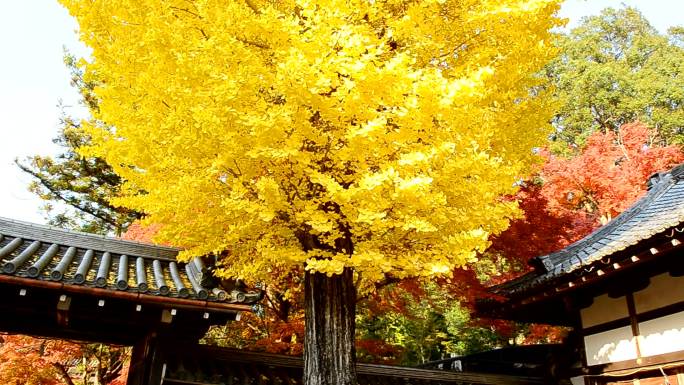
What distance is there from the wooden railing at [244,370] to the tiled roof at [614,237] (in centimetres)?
222

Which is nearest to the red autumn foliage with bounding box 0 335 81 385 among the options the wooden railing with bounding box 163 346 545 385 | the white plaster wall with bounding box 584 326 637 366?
the wooden railing with bounding box 163 346 545 385

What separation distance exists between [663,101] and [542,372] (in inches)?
959

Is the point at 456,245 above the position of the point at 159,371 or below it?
above

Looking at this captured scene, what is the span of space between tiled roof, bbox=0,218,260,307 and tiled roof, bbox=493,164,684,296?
422cm

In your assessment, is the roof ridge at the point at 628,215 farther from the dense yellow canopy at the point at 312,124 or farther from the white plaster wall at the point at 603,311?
the dense yellow canopy at the point at 312,124

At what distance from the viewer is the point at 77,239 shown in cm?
705

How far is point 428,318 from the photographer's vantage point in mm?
21203

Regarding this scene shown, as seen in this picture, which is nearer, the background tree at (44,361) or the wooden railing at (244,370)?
the wooden railing at (244,370)

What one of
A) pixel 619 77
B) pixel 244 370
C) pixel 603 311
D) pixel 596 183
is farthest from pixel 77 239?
pixel 619 77

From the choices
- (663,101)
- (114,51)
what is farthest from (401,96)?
(663,101)

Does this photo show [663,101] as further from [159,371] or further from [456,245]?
[159,371]

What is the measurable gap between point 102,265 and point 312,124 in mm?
3606

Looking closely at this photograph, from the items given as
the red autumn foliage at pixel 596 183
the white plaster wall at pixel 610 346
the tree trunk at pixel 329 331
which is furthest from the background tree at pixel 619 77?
the tree trunk at pixel 329 331

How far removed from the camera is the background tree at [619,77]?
86.7 ft
